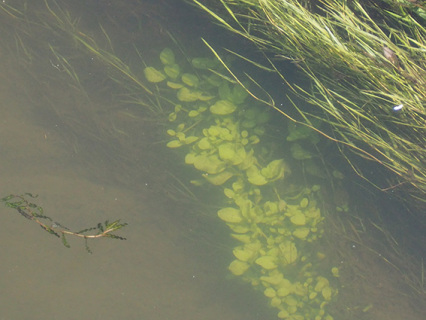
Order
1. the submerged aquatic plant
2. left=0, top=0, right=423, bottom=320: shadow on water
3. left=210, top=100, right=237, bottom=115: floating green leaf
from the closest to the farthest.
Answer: the submerged aquatic plant
left=210, top=100, right=237, bottom=115: floating green leaf
left=0, top=0, right=423, bottom=320: shadow on water

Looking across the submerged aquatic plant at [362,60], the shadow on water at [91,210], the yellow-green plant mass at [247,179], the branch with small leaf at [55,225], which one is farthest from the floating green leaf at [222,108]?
the branch with small leaf at [55,225]

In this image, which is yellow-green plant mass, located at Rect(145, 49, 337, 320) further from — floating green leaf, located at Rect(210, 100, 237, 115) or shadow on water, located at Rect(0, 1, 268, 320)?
shadow on water, located at Rect(0, 1, 268, 320)

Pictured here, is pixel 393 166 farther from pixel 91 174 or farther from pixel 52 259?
pixel 52 259

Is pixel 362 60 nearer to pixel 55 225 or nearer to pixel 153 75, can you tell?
pixel 153 75

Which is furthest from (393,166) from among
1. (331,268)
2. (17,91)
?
(17,91)

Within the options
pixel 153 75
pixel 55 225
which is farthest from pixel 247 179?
pixel 55 225

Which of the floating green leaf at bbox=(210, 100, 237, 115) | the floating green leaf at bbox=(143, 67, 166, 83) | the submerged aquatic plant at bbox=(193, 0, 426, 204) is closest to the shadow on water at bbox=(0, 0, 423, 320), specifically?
the floating green leaf at bbox=(143, 67, 166, 83)

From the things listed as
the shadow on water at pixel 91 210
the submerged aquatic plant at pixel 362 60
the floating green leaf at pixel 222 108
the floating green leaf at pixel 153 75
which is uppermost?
the submerged aquatic plant at pixel 362 60

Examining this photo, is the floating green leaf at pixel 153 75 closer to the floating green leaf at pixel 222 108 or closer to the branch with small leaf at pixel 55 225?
the floating green leaf at pixel 222 108

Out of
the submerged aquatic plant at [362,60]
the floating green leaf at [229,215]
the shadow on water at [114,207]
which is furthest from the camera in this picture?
the shadow on water at [114,207]
